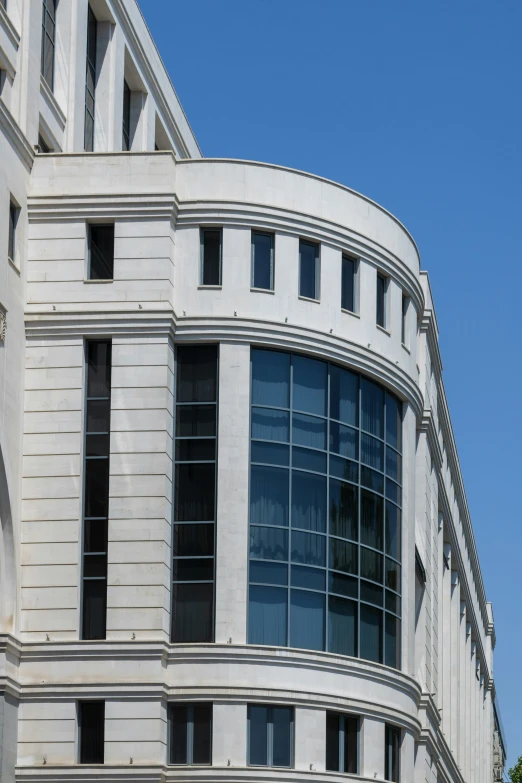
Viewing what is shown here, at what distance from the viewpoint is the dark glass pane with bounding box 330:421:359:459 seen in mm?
48469

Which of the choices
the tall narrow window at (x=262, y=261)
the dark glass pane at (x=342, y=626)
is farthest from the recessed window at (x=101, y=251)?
the dark glass pane at (x=342, y=626)

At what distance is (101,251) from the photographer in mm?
47750

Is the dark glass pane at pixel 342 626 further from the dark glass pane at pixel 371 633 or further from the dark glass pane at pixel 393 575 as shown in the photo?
the dark glass pane at pixel 393 575

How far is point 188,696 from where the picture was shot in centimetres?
4475

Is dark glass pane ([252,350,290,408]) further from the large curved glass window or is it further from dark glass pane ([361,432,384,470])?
dark glass pane ([361,432,384,470])

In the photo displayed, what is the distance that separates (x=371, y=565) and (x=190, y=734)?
780cm

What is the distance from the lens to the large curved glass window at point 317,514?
46.6m

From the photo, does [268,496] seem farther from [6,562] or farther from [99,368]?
[6,562]

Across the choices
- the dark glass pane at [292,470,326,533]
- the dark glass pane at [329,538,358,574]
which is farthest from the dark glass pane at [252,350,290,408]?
the dark glass pane at [329,538,358,574]

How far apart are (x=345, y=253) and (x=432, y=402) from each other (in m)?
14.0

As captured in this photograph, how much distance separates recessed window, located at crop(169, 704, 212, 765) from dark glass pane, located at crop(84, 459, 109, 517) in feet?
18.1

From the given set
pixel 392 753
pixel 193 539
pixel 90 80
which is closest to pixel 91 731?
pixel 193 539

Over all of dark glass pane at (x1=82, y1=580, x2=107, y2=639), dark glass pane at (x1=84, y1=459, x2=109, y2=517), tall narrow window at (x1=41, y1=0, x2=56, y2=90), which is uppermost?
tall narrow window at (x1=41, y1=0, x2=56, y2=90)

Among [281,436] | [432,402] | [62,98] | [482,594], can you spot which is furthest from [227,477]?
[482,594]
